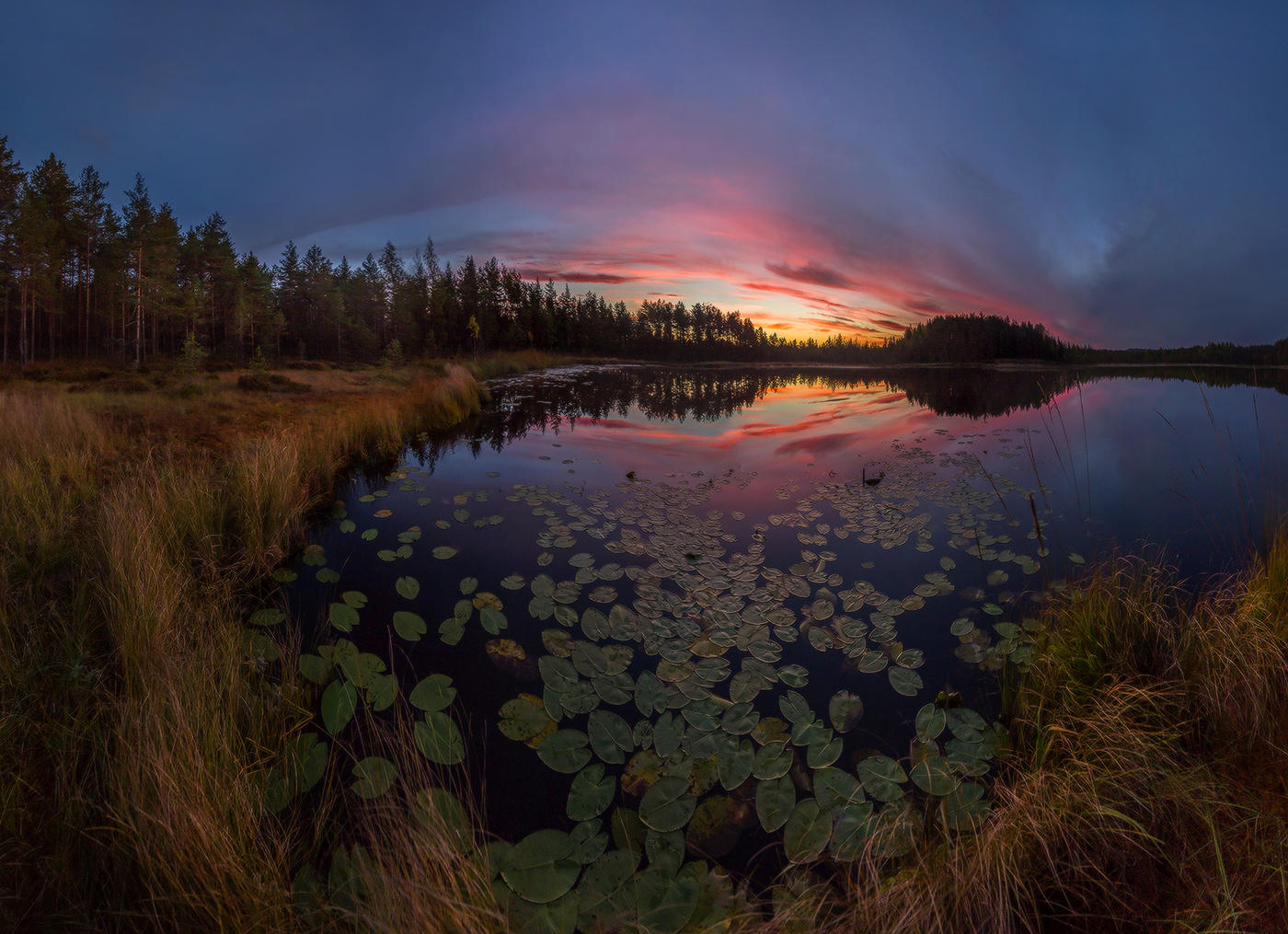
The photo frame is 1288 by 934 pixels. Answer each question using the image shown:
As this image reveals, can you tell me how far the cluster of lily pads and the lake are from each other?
0.7 inches

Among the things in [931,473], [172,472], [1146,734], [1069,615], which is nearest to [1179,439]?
[931,473]

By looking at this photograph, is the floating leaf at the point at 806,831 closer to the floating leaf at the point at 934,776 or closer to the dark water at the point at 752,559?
the dark water at the point at 752,559

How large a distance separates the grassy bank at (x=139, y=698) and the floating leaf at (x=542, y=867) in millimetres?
754

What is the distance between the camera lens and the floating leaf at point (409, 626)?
3775 millimetres

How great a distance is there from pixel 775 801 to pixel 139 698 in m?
3.35

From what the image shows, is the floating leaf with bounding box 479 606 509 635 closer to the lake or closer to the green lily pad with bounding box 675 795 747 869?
the lake

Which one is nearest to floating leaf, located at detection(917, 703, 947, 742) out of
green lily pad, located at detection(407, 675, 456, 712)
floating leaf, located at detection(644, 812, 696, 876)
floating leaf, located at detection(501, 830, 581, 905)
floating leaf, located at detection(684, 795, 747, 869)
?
floating leaf, located at detection(684, 795, 747, 869)

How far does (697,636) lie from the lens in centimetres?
375

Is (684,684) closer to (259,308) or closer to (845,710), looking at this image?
(845,710)

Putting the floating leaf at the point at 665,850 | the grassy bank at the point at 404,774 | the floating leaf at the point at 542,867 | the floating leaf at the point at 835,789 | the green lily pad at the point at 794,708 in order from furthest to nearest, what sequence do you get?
the green lily pad at the point at 794,708 < the floating leaf at the point at 835,789 < the floating leaf at the point at 665,850 < the floating leaf at the point at 542,867 < the grassy bank at the point at 404,774

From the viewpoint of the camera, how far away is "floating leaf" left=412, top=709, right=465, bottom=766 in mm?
2514

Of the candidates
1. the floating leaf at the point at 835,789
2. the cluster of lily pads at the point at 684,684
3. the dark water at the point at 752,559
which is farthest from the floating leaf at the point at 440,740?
the floating leaf at the point at 835,789

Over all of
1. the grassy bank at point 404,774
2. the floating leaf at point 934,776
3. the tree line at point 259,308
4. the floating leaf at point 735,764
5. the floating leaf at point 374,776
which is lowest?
the floating leaf at point 735,764

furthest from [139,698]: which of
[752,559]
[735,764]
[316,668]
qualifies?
[752,559]
